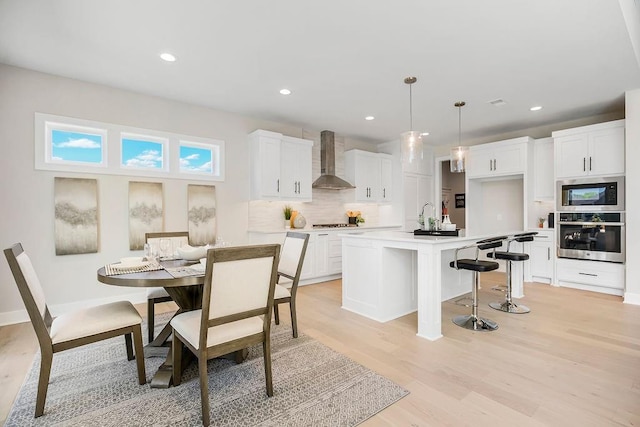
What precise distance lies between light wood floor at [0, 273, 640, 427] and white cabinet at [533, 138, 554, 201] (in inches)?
81.5

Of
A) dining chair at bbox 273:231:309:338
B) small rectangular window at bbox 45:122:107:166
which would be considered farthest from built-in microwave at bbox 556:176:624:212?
small rectangular window at bbox 45:122:107:166

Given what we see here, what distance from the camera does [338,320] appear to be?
11.0ft

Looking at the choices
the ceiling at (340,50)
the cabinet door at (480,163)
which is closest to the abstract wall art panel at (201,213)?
the ceiling at (340,50)

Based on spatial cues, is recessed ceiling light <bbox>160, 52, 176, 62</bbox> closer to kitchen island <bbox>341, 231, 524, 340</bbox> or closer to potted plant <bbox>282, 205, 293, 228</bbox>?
kitchen island <bbox>341, 231, 524, 340</bbox>

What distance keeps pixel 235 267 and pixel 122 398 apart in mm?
1179

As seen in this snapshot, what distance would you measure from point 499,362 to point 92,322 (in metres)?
2.92

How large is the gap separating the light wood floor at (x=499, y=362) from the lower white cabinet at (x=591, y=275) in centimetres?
67

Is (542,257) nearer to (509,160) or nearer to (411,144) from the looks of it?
(509,160)

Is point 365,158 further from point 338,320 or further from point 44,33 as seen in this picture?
point 44,33

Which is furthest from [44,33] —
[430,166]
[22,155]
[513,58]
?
[430,166]

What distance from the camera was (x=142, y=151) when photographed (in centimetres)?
411

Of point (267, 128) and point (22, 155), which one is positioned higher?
point (267, 128)

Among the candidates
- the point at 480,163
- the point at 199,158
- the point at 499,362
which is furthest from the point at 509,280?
the point at 199,158

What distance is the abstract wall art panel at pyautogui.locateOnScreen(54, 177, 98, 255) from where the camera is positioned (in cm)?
349
